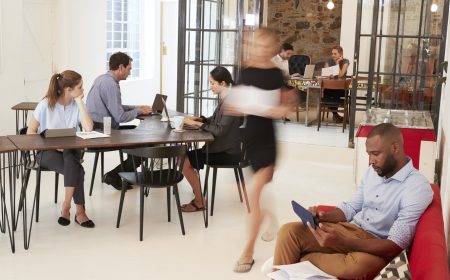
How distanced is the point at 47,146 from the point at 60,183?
6.67 ft

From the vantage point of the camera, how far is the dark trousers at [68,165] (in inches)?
202

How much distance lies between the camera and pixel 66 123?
213 inches

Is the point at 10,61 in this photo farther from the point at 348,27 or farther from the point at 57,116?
the point at 348,27

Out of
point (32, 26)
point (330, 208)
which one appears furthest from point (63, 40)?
point (330, 208)

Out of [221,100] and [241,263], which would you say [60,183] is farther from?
[241,263]

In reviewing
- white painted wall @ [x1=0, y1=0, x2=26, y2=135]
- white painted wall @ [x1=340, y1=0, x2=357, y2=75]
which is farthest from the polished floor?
white painted wall @ [x1=340, y1=0, x2=357, y2=75]

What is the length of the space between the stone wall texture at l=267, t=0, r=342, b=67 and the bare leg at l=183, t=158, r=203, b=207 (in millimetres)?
8118

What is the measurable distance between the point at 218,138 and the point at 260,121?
1.18m

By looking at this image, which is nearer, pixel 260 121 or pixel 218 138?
pixel 260 121

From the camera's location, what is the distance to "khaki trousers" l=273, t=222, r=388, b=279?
307cm

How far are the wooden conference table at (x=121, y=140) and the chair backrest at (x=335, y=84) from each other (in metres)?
4.72

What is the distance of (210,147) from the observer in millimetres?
5566

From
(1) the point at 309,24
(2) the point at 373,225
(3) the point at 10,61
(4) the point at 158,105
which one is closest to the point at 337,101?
(1) the point at 309,24

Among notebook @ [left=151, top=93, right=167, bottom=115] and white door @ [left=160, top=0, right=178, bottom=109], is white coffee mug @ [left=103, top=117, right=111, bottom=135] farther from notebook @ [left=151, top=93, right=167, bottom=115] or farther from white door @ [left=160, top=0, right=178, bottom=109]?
white door @ [left=160, top=0, right=178, bottom=109]
